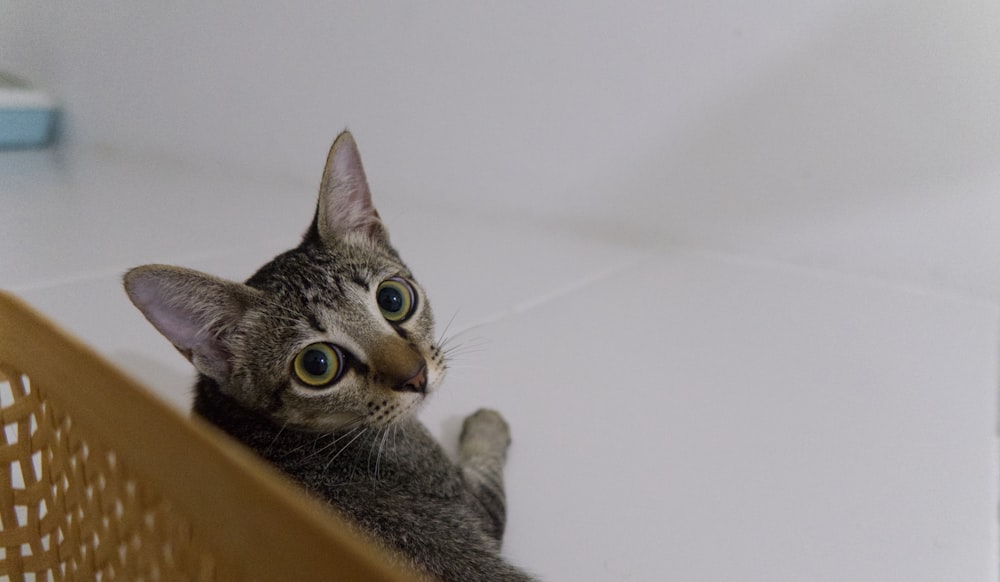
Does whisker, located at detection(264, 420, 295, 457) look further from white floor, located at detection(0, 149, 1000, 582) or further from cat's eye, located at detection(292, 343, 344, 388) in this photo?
white floor, located at detection(0, 149, 1000, 582)

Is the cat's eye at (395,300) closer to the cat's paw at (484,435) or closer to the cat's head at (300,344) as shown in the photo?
the cat's head at (300,344)

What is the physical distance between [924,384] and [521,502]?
0.78 metres

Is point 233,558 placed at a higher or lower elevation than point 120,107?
lower

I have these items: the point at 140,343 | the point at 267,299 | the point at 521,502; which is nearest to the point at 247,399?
the point at 267,299

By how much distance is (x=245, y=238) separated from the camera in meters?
1.54

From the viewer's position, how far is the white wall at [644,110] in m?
1.29

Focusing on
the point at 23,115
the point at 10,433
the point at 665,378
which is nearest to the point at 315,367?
the point at 10,433

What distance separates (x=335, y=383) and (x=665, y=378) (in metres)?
0.66

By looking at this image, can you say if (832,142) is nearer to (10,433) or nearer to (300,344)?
(300,344)

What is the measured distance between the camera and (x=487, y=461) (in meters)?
0.86

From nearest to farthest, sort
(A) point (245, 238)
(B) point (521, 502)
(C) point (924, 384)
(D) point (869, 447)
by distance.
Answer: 1. (B) point (521, 502)
2. (D) point (869, 447)
3. (C) point (924, 384)
4. (A) point (245, 238)

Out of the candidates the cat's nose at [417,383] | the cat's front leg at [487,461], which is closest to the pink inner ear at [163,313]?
the cat's nose at [417,383]

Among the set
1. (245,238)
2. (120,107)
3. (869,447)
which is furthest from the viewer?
(120,107)

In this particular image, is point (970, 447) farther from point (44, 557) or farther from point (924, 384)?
point (44, 557)
